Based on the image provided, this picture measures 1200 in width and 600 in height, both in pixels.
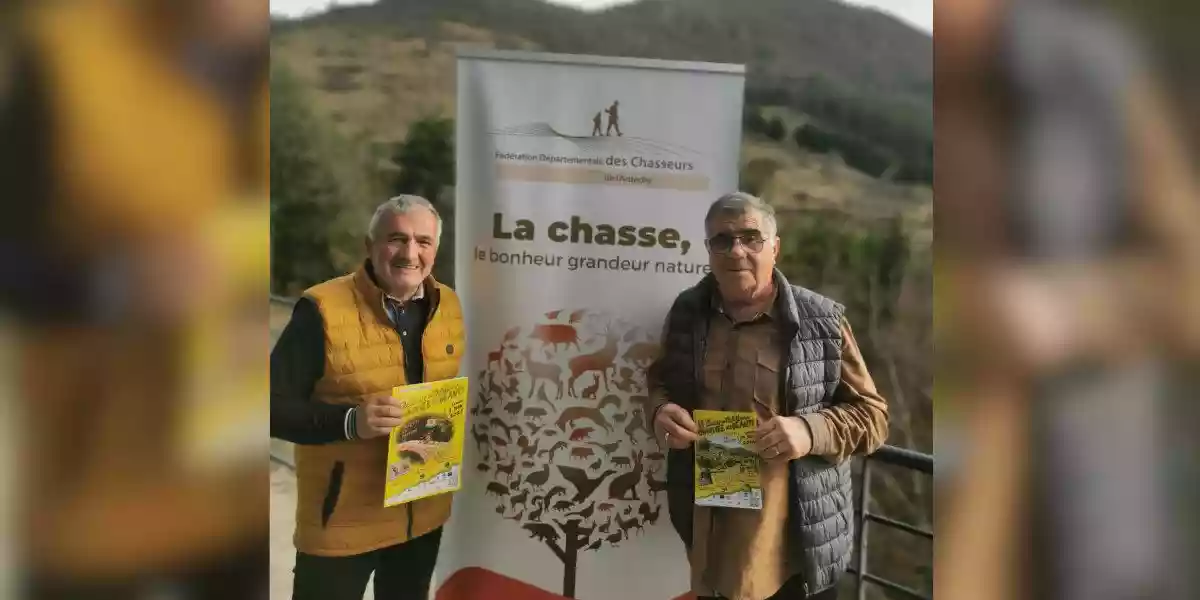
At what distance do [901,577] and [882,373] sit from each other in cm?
44

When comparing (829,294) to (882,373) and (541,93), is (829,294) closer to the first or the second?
(882,373)

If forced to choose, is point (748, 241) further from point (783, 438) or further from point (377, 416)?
point (377, 416)

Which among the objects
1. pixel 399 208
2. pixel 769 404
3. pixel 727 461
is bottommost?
pixel 727 461

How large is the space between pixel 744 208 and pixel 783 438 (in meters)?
0.43

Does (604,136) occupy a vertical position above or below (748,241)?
above

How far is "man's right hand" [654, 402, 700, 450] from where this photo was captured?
1.28 metres

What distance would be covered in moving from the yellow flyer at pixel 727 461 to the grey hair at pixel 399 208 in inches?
24.3

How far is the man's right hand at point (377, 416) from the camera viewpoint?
4.02ft

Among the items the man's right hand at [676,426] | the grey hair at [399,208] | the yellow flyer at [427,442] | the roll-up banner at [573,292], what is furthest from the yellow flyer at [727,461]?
the grey hair at [399,208]

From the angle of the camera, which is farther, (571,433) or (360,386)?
(571,433)

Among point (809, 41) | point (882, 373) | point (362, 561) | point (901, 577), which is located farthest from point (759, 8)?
point (362, 561)

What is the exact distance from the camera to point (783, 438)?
125 cm

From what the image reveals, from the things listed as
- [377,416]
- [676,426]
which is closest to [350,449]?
[377,416]

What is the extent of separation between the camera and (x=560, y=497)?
4.63ft
